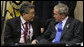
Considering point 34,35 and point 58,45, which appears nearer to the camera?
point 58,45

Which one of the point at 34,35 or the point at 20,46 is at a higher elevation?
the point at 20,46

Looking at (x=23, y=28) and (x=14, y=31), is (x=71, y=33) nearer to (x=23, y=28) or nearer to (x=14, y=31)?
(x=23, y=28)

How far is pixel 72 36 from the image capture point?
14.3 ft

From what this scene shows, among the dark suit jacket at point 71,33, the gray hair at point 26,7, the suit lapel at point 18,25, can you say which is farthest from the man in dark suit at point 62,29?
the gray hair at point 26,7

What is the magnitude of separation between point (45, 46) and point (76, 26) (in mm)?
1293

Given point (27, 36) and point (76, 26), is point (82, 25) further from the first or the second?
point (27, 36)

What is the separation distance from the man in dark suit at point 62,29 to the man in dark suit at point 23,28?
0.17 metres

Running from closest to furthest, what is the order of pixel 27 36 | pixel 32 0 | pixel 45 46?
1. pixel 45 46
2. pixel 27 36
3. pixel 32 0

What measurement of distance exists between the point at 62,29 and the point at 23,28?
24.3 inches

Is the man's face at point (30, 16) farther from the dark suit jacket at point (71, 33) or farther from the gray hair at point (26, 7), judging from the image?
the dark suit jacket at point (71, 33)

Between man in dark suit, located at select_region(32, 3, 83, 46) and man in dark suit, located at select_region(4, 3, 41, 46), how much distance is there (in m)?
0.17

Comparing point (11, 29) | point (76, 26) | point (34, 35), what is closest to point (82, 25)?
point (76, 26)

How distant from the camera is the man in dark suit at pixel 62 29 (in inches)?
170

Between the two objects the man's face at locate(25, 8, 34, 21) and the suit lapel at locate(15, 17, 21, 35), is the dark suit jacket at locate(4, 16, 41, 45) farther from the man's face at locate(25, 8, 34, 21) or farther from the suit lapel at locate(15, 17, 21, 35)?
the man's face at locate(25, 8, 34, 21)
